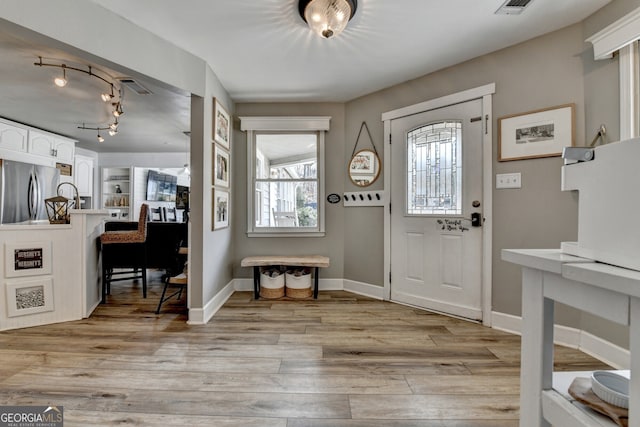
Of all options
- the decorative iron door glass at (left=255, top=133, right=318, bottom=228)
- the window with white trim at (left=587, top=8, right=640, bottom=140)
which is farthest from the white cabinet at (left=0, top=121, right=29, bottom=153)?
the window with white trim at (left=587, top=8, right=640, bottom=140)

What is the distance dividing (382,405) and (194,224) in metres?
2.09

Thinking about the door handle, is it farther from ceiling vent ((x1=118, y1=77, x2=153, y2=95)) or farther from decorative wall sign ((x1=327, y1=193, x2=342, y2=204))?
ceiling vent ((x1=118, y1=77, x2=153, y2=95))

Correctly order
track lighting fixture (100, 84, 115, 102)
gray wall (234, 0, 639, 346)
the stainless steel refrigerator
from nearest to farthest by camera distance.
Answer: gray wall (234, 0, 639, 346) < track lighting fixture (100, 84, 115, 102) < the stainless steel refrigerator

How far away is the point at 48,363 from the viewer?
1.98m

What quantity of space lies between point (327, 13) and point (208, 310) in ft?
8.69

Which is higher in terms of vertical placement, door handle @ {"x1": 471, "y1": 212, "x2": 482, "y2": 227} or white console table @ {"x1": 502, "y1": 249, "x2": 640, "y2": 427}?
door handle @ {"x1": 471, "y1": 212, "x2": 482, "y2": 227}

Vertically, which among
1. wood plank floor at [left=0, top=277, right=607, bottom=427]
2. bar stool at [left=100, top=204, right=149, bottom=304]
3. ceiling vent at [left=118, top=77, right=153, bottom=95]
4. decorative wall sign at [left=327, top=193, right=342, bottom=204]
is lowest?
wood plank floor at [left=0, top=277, right=607, bottom=427]

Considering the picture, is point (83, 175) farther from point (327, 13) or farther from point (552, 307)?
point (552, 307)

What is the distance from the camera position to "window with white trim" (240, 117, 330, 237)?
380 centimetres

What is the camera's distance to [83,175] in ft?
19.8

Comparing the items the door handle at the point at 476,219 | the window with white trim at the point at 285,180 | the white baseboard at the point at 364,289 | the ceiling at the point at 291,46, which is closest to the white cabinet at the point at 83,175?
the ceiling at the point at 291,46

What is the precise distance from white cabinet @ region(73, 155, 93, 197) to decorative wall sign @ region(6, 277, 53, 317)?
3.97 meters

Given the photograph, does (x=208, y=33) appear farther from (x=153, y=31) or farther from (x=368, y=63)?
(x=368, y=63)

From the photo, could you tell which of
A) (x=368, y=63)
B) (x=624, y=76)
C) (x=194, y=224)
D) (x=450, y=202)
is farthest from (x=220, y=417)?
(x=624, y=76)
